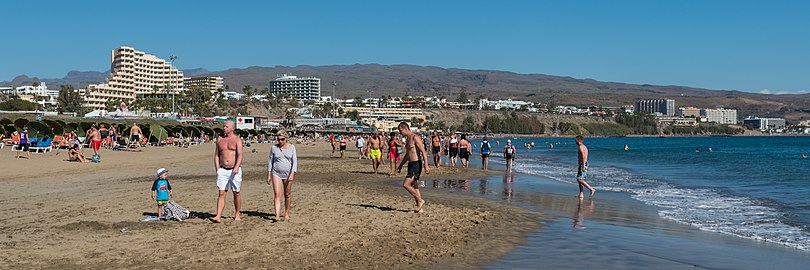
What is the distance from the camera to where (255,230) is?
8.58m

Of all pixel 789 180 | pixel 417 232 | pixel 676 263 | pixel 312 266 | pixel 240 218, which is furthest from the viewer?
pixel 789 180

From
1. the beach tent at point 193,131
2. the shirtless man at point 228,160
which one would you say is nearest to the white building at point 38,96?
the beach tent at point 193,131

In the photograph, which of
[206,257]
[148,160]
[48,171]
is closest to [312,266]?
[206,257]

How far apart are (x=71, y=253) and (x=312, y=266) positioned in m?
2.45

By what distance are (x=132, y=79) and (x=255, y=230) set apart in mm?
178137

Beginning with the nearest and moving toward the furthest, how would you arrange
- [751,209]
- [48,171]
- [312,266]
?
[312,266] < [751,209] < [48,171]

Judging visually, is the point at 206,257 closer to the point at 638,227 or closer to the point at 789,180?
the point at 638,227

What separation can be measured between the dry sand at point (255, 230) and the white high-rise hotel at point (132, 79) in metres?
152

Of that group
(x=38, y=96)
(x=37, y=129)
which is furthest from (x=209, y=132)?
(x=38, y=96)

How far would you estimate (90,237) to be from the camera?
26.1ft

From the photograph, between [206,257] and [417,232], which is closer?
[206,257]

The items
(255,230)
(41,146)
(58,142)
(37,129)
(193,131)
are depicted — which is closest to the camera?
(255,230)

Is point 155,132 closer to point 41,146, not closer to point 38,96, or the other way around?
point 41,146

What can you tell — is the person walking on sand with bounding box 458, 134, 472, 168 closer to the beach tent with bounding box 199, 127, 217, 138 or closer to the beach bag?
the beach bag
